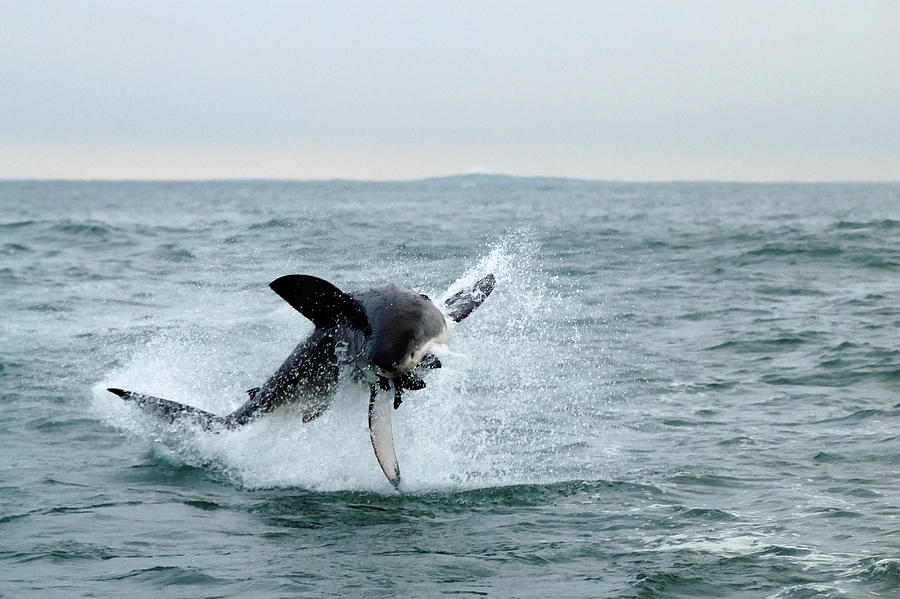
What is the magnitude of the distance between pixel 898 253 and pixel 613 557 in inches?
901

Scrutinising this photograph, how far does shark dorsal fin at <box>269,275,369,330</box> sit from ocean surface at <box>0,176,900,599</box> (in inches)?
31.6

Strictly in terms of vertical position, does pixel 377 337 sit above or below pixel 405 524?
above

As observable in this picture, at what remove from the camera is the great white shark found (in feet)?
29.5

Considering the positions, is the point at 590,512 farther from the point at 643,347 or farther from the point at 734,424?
the point at 643,347

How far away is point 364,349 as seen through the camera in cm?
926

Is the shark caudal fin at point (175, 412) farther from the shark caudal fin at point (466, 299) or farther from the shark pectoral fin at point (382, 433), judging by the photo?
the shark caudal fin at point (466, 299)

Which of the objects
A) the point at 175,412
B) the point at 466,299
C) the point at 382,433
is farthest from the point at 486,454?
the point at 175,412

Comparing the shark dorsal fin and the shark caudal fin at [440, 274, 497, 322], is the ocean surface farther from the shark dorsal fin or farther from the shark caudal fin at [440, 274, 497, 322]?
the shark dorsal fin

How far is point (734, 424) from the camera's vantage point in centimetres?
1213

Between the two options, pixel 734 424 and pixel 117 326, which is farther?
pixel 117 326

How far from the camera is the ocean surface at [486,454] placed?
25.6 ft

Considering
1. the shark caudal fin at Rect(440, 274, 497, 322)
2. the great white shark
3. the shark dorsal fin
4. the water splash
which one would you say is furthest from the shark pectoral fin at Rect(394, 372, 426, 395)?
the shark caudal fin at Rect(440, 274, 497, 322)

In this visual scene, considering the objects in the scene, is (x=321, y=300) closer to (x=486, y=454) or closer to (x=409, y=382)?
(x=409, y=382)

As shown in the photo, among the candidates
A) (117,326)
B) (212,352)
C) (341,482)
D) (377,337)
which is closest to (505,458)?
(341,482)
